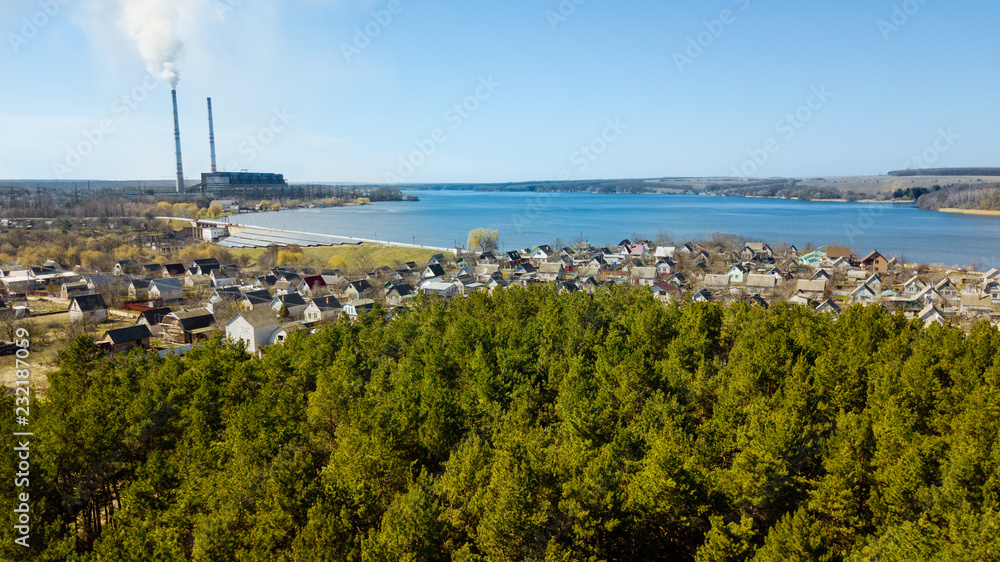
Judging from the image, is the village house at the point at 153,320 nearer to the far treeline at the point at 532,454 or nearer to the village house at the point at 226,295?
the village house at the point at 226,295

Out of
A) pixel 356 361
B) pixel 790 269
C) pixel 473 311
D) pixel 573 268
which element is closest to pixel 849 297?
pixel 790 269

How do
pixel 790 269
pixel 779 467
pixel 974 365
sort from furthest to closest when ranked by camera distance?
1. pixel 790 269
2. pixel 974 365
3. pixel 779 467

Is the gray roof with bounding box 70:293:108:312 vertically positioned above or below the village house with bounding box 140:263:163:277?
below

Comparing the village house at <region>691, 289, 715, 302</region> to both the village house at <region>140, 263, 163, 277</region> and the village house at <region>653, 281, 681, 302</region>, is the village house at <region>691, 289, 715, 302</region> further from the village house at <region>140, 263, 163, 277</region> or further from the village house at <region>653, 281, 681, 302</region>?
the village house at <region>140, 263, 163, 277</region>

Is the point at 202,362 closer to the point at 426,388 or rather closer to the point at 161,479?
the point at 161,479

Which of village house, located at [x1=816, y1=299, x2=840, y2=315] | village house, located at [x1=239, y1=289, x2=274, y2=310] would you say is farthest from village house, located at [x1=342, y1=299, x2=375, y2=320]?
village house, located at [x1=816, y1=299, x2=840, y2=315]

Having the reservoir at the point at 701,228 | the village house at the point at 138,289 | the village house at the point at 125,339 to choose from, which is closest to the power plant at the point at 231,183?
the reservoir at the point at 701,228

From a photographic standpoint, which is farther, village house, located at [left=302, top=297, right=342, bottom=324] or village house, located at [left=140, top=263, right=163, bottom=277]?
village house, located at [left=140, top=263, right=163, bottom=277]
